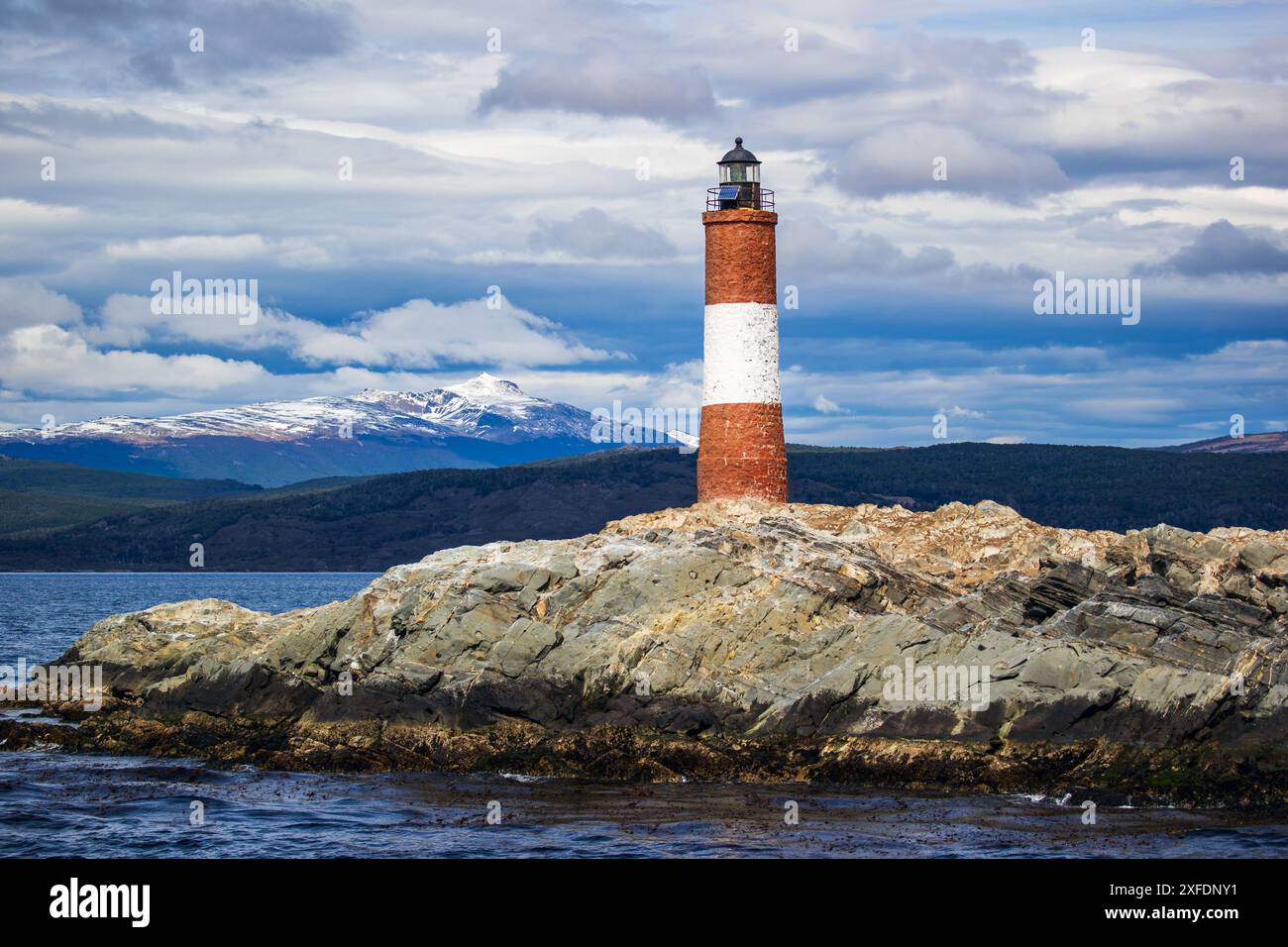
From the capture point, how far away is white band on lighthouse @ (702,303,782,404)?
4247 cm

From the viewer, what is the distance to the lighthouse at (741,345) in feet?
139

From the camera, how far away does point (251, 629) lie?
135 feet

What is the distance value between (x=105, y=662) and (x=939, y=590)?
20.7m

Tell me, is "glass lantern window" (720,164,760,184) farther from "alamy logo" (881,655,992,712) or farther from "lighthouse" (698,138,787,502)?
"alamy logo" (881,655,992,712)

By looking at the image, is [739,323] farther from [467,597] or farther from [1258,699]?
[1258,699]

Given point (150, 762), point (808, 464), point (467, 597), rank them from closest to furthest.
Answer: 1. point (150, 762)
2. point (467, 597)
3. point (808, 464)

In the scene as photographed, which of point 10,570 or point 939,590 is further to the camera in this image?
point 10,570

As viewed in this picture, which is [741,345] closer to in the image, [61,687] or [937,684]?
[937,684]

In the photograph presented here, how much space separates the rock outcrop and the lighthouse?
3461 mm
